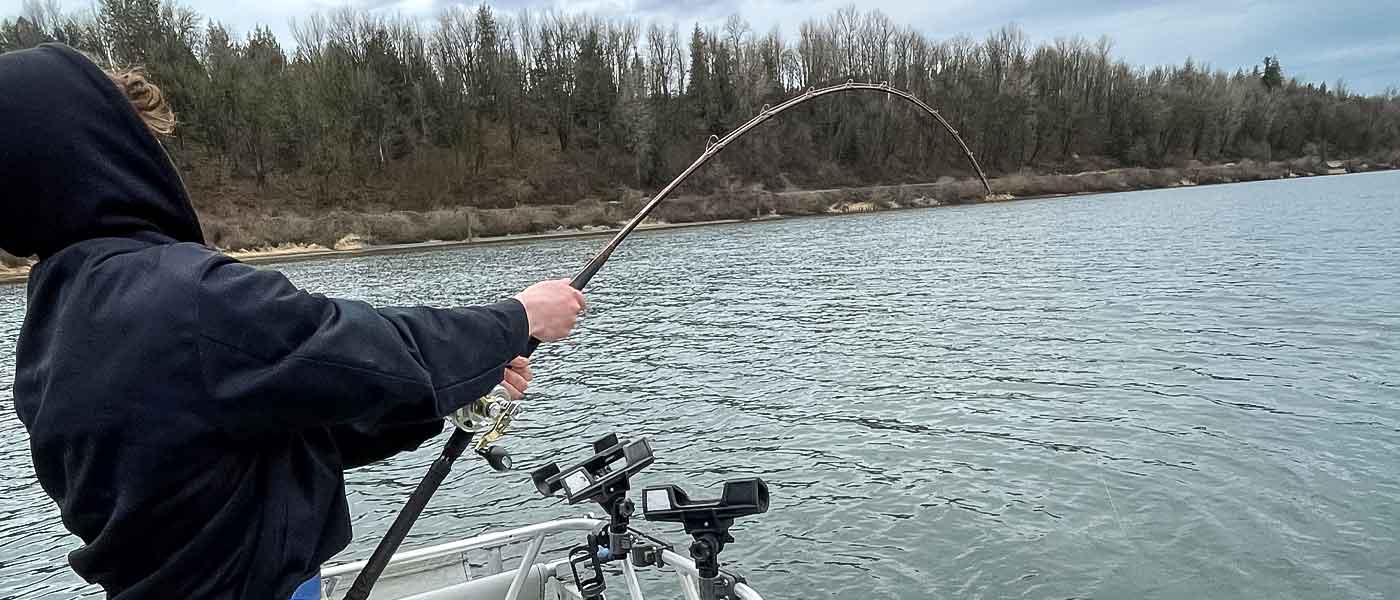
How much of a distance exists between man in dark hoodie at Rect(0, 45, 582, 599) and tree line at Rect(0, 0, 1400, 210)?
2618 inches

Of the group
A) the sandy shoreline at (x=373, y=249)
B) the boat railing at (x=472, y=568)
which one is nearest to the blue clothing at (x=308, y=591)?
the boat railing at (x=472, y=568)

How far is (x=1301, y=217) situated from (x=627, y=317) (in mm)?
30132

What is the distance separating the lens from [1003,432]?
10258 millimetres

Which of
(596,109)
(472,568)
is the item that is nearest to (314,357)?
(472,568)

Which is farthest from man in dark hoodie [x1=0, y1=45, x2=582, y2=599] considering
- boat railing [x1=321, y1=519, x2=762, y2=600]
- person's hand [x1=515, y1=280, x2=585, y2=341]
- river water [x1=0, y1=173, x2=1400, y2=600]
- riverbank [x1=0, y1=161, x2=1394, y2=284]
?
riverbank [x1=0, y1=161, x2=1394, y2=284]

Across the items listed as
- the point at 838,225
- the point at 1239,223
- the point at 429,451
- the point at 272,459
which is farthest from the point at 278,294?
the point at 838,225

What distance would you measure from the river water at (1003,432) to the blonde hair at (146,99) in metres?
6.04

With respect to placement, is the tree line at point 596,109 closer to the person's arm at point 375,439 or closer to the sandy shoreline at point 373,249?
the sandy shoreline at point 373,249

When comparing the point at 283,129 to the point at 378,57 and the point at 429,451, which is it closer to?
the point at 378,57

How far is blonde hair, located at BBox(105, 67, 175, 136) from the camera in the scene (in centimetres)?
184

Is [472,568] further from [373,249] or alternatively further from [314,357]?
[373,249]

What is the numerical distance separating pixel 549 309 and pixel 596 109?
79.3 metres

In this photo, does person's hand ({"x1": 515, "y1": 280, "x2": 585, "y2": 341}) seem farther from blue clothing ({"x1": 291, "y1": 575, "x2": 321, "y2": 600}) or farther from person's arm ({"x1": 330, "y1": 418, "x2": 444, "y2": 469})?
blue clothing ({"x1": 291, "y1": 575, "x2": 321, "y2": 600})

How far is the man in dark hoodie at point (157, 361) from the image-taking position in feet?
5.18
